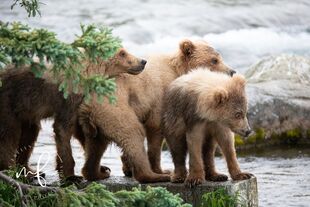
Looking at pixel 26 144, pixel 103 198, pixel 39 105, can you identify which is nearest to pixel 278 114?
pixel 26 144

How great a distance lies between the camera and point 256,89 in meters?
13.1

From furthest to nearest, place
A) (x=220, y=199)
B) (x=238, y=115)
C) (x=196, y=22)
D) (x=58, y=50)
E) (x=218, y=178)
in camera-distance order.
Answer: (x=196, y=22)
(x=218, y=178)
(x=238, y=115)
(x=220, y=199)
(x=58, y=50)

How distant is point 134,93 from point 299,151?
449 cm

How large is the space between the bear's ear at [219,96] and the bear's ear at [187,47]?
1.15m

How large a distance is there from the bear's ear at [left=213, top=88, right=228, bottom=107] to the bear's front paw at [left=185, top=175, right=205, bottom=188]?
2.12 ft

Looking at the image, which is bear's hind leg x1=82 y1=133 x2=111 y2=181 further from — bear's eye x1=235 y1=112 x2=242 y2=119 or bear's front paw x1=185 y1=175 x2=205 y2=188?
bear's eye x1=235 y1=112 x2=242 y2=119

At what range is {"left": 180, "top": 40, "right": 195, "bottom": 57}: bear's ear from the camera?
901cm

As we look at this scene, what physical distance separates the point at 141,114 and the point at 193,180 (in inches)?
34.3

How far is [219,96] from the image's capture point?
7.92 metres

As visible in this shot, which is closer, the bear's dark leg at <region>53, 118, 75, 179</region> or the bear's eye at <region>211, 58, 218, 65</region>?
the bear's dark leg at <region>53, 118, 75, 179</region>

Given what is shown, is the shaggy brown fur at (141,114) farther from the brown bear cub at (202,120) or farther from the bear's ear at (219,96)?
the bear's ear at (219,96)

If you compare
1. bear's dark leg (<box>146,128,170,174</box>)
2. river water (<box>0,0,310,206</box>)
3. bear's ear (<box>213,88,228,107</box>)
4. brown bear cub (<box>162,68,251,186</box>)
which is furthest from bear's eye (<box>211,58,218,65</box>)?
river water (<box>0,0,310,206</box>)

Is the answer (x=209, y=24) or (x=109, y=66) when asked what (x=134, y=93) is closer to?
(x=109, y=66)

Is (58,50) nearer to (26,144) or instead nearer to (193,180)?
(193,180)
